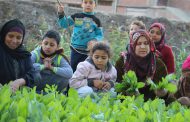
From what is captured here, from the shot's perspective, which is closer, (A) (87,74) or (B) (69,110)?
(B) (69,110)

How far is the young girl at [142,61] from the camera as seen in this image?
15.2 ft

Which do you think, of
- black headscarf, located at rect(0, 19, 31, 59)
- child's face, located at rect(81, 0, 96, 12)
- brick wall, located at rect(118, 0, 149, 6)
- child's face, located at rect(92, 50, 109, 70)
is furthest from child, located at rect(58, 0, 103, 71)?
brick wall, located at rect(118, 0, 149, 6)

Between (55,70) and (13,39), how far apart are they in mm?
747

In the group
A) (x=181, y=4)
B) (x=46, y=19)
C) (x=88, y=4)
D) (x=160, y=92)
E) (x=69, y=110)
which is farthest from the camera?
(x=181, y=4)

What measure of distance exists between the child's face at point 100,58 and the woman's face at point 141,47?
1.19 ft

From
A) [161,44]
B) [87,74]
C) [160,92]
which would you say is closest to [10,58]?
[87,74]

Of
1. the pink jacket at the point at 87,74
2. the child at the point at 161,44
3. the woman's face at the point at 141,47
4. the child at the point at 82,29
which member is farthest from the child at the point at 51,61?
the child at the point at 161,44

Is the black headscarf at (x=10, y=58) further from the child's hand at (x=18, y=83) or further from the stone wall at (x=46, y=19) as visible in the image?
the stone wall at (x=46, y=19)

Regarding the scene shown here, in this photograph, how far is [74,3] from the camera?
1331 centimetres

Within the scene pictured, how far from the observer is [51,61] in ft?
16.0

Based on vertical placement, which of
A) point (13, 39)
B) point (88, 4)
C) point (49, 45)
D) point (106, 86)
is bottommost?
point (106, 86)

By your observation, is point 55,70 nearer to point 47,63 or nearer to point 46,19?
point 47,63

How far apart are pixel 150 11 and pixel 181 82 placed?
1171 cm

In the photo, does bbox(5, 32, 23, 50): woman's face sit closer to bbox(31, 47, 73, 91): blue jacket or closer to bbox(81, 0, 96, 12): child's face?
bbox(31, 47, 73, 91): blue jacket
